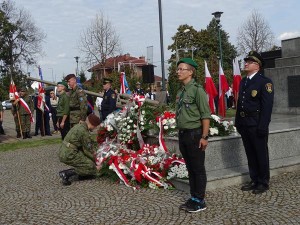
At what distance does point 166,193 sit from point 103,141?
3001 mm

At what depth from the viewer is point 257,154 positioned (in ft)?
18.5

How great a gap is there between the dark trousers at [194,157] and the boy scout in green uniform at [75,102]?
4597mm

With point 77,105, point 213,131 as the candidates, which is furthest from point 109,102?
point 213,131

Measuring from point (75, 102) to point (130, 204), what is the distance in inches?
165

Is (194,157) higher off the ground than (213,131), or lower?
lower

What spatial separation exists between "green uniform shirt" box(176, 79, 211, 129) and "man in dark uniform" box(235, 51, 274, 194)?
979 mm

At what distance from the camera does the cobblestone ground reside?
4.84 meters

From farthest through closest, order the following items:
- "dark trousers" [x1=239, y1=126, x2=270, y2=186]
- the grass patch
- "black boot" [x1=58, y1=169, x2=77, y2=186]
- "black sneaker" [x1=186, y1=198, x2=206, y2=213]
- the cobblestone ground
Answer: the grass patch → "black boot" [x1=58, y1=169, x2=77, y2=186] → "dark trousers" [x1=239, y1=126, x2=270, y2=186] → "black sneaker" [x1=186, y1=198, x2=206, y2=213] → the cobblestone ground

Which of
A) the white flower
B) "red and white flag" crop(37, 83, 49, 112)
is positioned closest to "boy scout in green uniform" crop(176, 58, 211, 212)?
the white flower

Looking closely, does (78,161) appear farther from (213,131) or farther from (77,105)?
(213,131)

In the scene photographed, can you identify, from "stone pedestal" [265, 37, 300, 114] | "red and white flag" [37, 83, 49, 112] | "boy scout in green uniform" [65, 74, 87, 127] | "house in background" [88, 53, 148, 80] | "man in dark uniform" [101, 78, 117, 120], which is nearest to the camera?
"boy scout in green uniform" [65, 74, 87, 127]

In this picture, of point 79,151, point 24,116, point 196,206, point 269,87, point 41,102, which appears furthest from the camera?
point 41,102

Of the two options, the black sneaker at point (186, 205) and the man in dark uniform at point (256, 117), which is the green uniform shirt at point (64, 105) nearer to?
the man in dark uniform at point (256, 117)

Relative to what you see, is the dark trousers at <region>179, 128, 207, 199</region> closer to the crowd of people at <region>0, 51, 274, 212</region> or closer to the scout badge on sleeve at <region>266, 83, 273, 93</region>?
the crowd of people at <region>0, 51, 274, 212</region>
